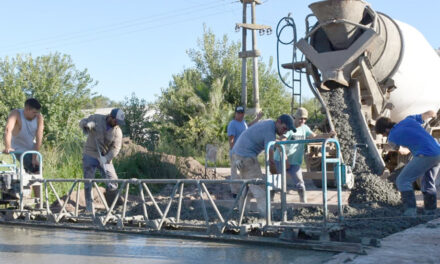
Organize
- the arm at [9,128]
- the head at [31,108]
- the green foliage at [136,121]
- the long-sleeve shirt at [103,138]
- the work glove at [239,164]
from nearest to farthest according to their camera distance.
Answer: the work glove at [239,164] → the arm at [9,128] → the head at [31,108] → the long-sleeve shirt at [103,138] → the green foliage at [136,121]

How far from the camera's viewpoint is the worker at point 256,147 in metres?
6.45

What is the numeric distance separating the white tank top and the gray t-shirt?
10.8 feet

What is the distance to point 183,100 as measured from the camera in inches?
1106

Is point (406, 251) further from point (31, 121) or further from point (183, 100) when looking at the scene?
point (183, 100)

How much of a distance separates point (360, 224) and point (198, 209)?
2847mm

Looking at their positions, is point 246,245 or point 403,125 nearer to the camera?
point 246,245

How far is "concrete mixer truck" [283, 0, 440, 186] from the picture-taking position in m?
9.10

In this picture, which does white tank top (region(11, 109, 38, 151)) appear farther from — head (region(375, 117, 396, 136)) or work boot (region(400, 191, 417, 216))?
work boot (region(400, 191, 417, 216))

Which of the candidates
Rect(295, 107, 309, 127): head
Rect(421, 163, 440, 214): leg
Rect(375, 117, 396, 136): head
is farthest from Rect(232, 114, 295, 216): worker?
Rect(421, 163, 440, 214): leg

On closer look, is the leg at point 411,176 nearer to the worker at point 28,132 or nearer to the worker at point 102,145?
the worker at point 102,145

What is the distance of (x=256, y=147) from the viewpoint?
685 centimetres

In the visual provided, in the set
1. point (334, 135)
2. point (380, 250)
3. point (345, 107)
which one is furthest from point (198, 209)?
point (380, 250)

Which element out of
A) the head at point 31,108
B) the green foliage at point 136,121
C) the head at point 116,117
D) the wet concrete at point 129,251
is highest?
the green foliage at point 136,121

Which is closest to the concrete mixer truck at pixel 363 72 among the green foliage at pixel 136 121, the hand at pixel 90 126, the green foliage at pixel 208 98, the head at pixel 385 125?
the head at pixel 385 125
